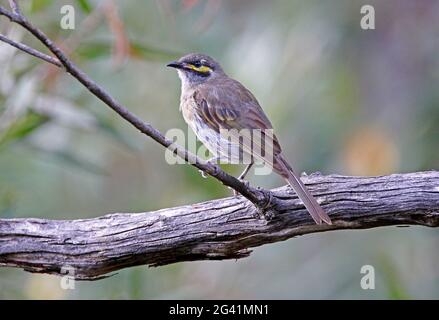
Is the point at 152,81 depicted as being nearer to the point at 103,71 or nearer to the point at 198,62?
the point at 103,71

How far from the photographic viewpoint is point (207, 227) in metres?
5.11

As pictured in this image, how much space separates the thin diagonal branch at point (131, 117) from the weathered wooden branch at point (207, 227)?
0.28 meters

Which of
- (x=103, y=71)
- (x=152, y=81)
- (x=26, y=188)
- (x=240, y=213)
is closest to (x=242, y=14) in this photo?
(x=152, y=81)

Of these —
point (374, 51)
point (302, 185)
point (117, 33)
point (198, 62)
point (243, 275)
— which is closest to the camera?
point (302, 185)

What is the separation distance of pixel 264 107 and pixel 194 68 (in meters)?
1.08

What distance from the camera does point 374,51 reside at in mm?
9195

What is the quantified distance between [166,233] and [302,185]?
0.80 m

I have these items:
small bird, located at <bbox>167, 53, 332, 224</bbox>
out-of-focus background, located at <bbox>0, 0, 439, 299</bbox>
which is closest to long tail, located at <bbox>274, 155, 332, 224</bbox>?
small bird, located at <bbox>167, 53, 332, 224</bbox>

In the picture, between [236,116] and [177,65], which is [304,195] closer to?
[236,116]

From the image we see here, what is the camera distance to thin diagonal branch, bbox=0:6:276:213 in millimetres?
3971

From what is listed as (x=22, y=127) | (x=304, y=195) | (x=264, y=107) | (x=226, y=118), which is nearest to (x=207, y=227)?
(x=304, y=195)

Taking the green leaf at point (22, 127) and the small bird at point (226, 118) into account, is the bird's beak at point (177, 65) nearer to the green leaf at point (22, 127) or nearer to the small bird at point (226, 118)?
the small bird at point (226, 118)

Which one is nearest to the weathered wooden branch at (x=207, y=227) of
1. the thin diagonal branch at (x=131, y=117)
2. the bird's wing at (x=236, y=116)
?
the thin diagonal branch at (x=131, y=117)

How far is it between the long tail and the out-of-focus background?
1.51 metres
